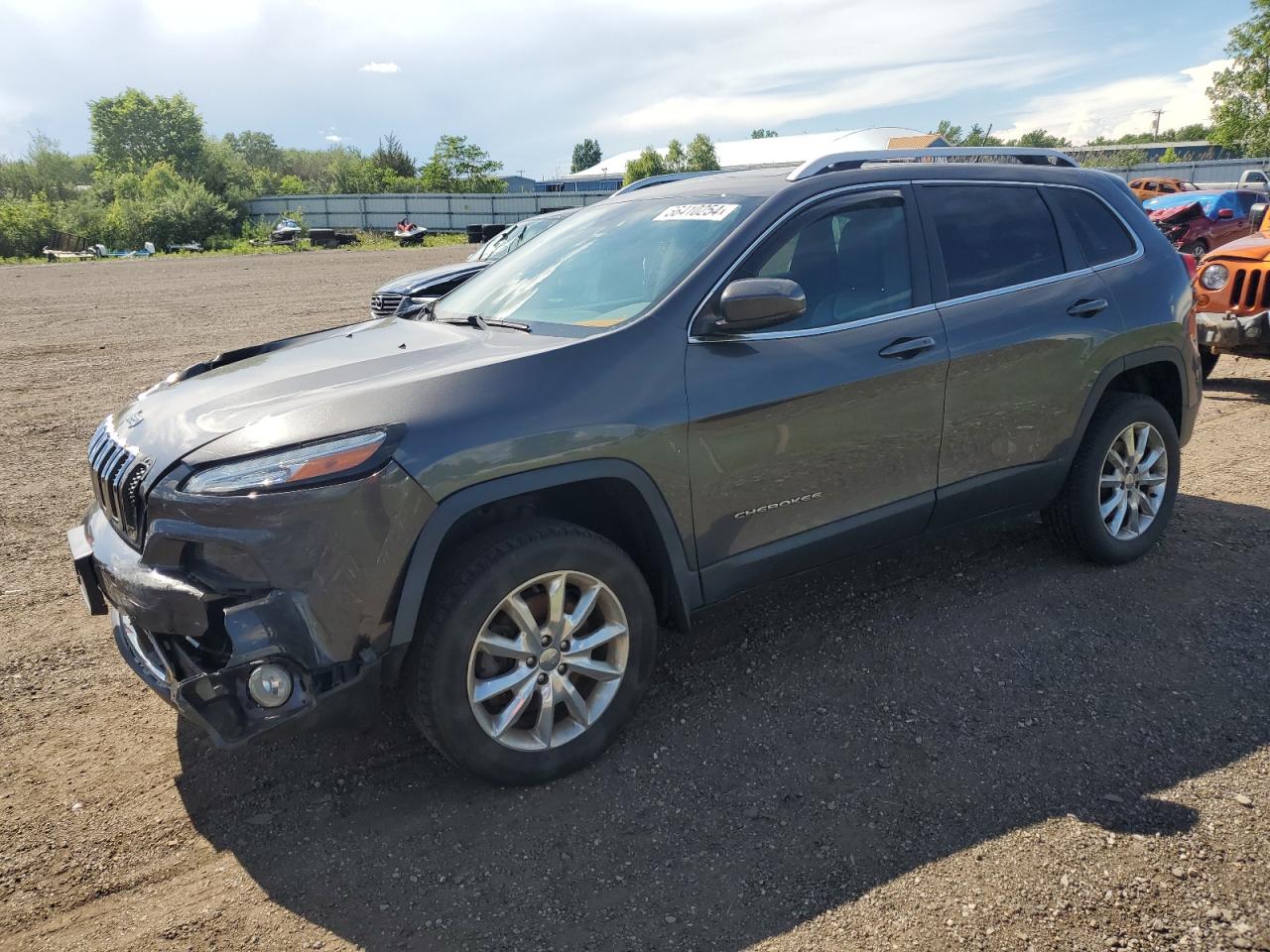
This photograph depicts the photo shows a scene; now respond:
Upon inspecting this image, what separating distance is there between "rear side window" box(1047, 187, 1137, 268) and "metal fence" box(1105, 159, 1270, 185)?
42068mm

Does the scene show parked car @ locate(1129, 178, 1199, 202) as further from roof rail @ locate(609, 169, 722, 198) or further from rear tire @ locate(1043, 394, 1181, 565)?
roof rail @ locate(609, 169, 722, 198)

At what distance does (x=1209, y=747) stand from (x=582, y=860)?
2.21 metres

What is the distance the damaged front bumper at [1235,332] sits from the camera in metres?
7.82

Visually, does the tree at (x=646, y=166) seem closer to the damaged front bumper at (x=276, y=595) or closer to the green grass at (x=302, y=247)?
the green grass at (x=302, y=247)

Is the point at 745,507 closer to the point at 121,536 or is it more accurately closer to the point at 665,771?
the point at 665,771

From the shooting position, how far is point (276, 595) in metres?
2.48

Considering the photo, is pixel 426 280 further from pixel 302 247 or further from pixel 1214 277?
pixel 302 247

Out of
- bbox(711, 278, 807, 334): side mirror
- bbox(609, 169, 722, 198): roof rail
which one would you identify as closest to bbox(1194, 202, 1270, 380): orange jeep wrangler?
bbox(609, 169, 722, 198): roof rail

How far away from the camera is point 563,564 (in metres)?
2.86

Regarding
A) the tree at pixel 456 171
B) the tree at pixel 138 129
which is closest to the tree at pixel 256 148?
the tree at pixel 138 129

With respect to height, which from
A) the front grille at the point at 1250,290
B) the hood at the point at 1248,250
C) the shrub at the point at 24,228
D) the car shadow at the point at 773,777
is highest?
the shrub at the point at 24,228

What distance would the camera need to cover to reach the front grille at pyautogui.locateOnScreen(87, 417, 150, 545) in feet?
8.96

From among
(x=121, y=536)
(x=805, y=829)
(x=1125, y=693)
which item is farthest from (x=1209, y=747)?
(x=121, y=536)

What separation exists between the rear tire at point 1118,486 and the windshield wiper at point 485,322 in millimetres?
2750
